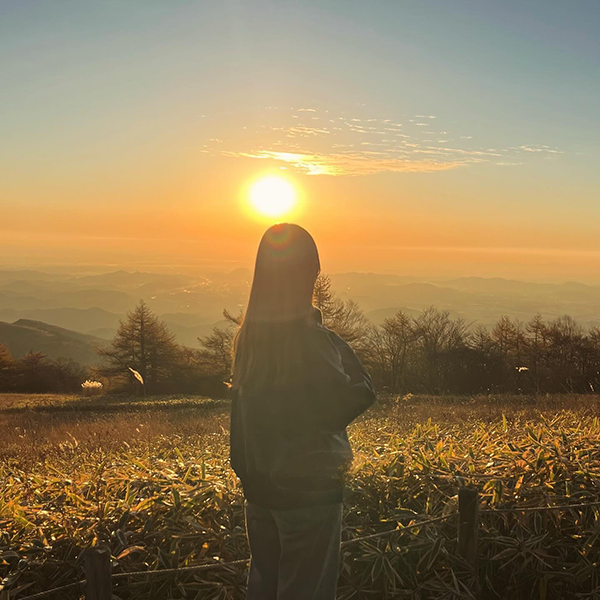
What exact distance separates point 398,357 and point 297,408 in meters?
41.8

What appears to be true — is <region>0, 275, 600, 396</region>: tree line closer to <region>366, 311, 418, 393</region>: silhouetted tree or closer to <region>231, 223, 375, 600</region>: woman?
<region>366, 311, 418, 393</region>: silhouetted tree

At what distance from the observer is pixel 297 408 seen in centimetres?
275

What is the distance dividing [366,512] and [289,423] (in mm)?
2891

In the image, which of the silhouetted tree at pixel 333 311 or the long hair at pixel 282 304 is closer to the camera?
the long hair at pixel 282 304

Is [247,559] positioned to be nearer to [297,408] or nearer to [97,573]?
[97,573]

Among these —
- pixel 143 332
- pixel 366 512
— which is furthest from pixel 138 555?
pixel 143 332

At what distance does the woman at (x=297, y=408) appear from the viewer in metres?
2.74

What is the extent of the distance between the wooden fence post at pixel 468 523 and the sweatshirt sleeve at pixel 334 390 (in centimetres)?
225

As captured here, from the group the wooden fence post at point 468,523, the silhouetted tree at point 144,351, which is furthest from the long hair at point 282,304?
the silhouetted tree at point 144,351

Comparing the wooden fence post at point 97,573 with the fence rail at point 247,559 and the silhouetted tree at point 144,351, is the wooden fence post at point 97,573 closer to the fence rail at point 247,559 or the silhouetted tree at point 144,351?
the fence rail at point 247,559

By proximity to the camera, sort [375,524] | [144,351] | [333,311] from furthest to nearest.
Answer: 1. [144,351]
2. [333,311]
3. [375,524]

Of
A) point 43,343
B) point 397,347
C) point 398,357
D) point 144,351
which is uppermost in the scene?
point 397,347

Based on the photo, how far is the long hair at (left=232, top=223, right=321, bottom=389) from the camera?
2.76 metres


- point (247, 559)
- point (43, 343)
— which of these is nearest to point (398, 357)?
point (247, 559)
